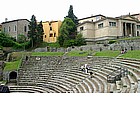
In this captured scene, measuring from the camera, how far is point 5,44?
5324mm

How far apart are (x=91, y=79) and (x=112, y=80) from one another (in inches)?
24.1

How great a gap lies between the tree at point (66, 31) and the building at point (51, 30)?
10 centimetres

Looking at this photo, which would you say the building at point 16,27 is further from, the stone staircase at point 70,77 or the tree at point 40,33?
the stone staircase at point 70,77

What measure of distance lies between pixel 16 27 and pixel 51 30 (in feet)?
2.47

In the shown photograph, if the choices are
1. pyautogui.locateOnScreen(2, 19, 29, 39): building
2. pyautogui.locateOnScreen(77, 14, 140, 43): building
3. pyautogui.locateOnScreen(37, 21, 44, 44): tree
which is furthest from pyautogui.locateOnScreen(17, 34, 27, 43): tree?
pyautogui.locateOnScreen(77, 14, 140, 43): building

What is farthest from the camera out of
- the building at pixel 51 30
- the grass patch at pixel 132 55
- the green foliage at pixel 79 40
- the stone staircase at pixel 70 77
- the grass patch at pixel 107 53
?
the grass patch at pixel 107 53

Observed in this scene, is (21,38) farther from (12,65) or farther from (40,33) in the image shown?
(12,65)

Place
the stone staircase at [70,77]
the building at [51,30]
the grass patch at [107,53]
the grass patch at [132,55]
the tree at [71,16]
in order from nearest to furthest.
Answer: the stone staircase at [70,77], the tree at [71,16], the building at [51,30], the grass patch at [132,55], the grass patch at [107,53]

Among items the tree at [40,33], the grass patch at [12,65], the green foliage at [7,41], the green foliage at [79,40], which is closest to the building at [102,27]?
the green foliage at [79,40]

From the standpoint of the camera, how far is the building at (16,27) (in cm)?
523

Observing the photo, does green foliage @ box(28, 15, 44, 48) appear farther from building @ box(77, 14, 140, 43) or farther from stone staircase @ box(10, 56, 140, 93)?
building @ box(77, 14, 140, 43)
